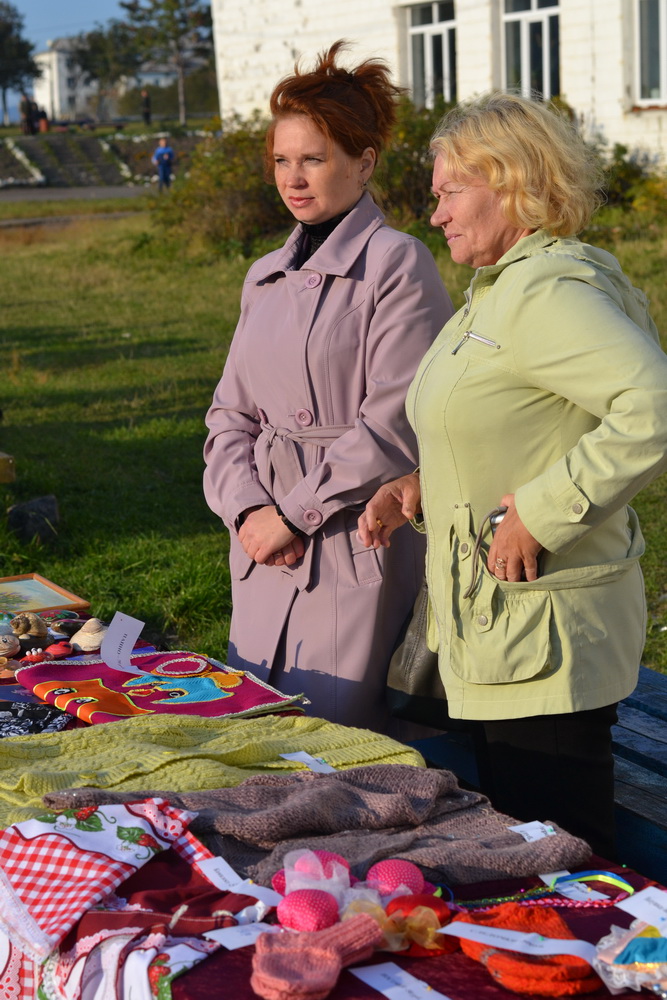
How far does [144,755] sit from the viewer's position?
7.13ft

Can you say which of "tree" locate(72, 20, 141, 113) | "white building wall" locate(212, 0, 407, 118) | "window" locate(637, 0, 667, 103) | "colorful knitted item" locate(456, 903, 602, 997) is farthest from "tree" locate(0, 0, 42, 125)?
"colorful knitted item" locate(456, 903, 602, 997)

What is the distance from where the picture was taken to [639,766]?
10.3 feet

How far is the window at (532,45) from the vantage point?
1884 centimetres

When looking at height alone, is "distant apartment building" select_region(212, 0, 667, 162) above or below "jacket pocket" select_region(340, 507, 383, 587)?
above

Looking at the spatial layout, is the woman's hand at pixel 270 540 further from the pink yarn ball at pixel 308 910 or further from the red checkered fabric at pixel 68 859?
the pink yarn ball at pixel 308 910

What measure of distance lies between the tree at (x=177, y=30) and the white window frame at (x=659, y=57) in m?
54.8

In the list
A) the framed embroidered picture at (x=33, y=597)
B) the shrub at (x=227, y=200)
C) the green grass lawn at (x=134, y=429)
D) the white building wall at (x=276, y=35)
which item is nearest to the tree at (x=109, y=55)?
the white building wall at (x=276, y=35)

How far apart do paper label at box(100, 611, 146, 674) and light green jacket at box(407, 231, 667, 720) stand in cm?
88

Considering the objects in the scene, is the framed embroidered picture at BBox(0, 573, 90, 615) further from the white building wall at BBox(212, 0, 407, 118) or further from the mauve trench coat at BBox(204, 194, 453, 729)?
the white building wall at BBox(212, 0, 407, 118)

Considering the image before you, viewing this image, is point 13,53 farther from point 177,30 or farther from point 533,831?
point 533,831

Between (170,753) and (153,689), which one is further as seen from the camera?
(153,689)

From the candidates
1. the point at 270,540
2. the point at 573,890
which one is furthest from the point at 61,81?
the point at 573,890

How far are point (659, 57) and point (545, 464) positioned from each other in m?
17.0

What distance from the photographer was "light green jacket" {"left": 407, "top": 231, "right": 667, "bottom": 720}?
204cm
